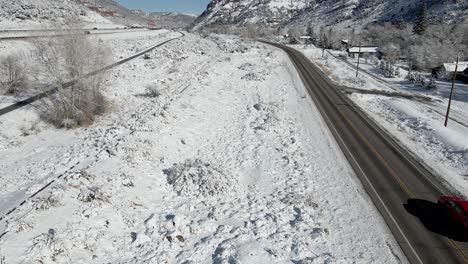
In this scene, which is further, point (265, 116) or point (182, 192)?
point (265, 116)

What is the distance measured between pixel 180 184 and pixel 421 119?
106ft

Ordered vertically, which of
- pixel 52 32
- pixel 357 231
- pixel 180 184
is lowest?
pixel 357 231

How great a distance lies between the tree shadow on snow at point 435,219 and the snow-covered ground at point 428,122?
13.5 ft

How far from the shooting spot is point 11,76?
34.4m

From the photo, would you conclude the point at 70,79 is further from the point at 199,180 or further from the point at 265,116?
the point at 265,116

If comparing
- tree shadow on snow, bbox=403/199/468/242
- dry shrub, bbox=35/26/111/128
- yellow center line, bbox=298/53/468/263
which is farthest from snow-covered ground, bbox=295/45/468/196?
dry shrub, bbox=35/26/111/128

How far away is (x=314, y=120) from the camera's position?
37750 millimetres

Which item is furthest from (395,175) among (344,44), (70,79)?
(344,44)

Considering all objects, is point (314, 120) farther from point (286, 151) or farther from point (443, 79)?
point (443, 79)

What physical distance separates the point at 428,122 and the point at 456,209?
22.8 metres

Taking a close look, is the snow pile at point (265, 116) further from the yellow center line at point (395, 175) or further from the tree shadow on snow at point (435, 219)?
the tree shadow on snow at point (435, 219)

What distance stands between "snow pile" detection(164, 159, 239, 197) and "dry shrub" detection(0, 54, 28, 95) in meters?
22.8

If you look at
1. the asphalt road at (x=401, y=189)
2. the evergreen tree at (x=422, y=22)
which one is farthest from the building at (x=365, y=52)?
the asphalt road at (x=401, y=189)

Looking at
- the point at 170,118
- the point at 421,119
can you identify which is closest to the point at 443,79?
the point at 421,119
